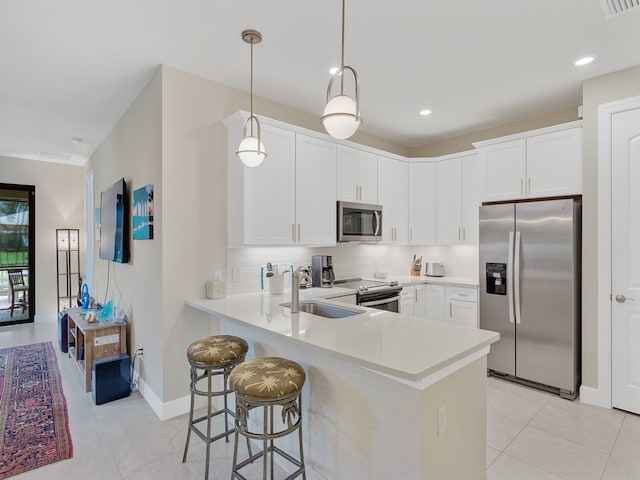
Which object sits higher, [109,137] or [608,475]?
[109,137]

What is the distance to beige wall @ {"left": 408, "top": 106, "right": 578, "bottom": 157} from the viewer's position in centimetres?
383

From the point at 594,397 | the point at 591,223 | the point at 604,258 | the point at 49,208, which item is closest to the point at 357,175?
the point at 591,223

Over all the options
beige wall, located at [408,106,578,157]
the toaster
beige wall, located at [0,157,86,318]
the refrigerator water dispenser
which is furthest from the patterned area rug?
beige wall, located at [408,106,578,157]

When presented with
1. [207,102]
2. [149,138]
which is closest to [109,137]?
[149,138]

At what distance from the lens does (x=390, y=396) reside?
161 centimetres

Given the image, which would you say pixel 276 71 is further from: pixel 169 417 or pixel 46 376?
pixel 46 376

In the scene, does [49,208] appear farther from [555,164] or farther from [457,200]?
[555,164]

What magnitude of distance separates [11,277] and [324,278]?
5754 mm

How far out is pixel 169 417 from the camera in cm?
283

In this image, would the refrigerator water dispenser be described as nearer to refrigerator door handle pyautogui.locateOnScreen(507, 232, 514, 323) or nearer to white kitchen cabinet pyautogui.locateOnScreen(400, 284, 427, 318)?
refrigerator door handle pyautogui.locateOnScreen(507, 232, 514, 323)

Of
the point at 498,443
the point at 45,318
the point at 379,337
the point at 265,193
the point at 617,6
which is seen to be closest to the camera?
the point at 379,337

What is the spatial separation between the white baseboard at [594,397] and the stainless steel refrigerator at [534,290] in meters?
0.07

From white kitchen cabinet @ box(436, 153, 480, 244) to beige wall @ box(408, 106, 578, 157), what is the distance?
0.40 meters

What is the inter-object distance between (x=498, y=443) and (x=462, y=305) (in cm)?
184
